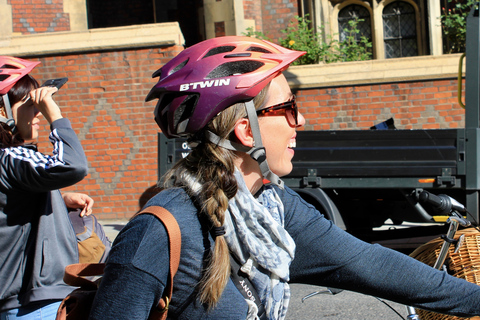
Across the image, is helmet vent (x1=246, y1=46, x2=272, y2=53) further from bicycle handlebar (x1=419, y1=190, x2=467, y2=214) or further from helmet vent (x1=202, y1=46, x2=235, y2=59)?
bicycle handlebar (x1=419, y1=190, x2=467, y2=214)

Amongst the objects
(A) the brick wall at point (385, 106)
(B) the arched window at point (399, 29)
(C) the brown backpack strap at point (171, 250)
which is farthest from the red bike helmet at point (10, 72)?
(B) the arched window at point (399, 29)

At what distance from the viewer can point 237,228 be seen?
1466 mm

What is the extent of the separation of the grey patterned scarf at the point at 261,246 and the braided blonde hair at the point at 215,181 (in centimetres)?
3

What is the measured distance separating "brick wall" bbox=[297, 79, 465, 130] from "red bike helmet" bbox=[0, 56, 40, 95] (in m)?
7.62

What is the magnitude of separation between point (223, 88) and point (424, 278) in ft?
2.74

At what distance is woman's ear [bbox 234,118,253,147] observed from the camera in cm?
154

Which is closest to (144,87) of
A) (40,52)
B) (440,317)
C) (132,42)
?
(132,42)

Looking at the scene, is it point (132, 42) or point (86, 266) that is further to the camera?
point (132, 42)

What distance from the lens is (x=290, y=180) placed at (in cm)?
637

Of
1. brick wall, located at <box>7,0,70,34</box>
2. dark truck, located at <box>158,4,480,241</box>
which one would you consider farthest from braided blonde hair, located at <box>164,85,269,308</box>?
brick wall, located at <box>7,0,70,34</box>

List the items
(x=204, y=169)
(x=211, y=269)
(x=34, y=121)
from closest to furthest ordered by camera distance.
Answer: (x=211, y=269)
(x=204, y=169)
(x=34, y=121)

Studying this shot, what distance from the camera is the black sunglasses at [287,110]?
1.59 meters

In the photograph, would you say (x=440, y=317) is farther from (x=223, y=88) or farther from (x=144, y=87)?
(x=144, y=87)

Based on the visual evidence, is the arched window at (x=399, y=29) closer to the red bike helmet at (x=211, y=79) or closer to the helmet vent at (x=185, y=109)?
the red bike helmet at (x=211, y=79)
